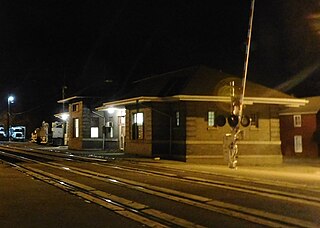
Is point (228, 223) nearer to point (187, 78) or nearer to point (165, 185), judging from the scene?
point (165, 185)

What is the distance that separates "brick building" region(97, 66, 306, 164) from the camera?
32.0 metres

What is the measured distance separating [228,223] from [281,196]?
511 cm

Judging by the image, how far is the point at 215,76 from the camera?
115ft

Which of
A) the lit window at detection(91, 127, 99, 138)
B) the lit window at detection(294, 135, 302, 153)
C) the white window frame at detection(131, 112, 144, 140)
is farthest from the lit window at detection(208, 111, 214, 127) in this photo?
the lit window at detection(91, 127, 99, 138)

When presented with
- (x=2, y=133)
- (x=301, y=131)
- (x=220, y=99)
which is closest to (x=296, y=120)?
(x=301, y=131)

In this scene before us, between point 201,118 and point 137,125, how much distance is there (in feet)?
21.1

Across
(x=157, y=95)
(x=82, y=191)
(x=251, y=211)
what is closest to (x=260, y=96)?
(x=157, y=95)

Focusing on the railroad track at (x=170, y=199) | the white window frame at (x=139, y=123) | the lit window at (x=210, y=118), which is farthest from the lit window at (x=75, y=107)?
the railroad track at (x=170, y=199)

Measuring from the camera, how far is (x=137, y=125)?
37031 mm

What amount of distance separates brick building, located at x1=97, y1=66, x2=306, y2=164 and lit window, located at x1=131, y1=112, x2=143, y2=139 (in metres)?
0.07

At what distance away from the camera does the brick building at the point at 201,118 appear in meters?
32.0

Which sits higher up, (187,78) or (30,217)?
(187,78)

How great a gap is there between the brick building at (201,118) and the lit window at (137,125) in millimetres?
70

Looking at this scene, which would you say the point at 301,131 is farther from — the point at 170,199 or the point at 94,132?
the point at 170,199
